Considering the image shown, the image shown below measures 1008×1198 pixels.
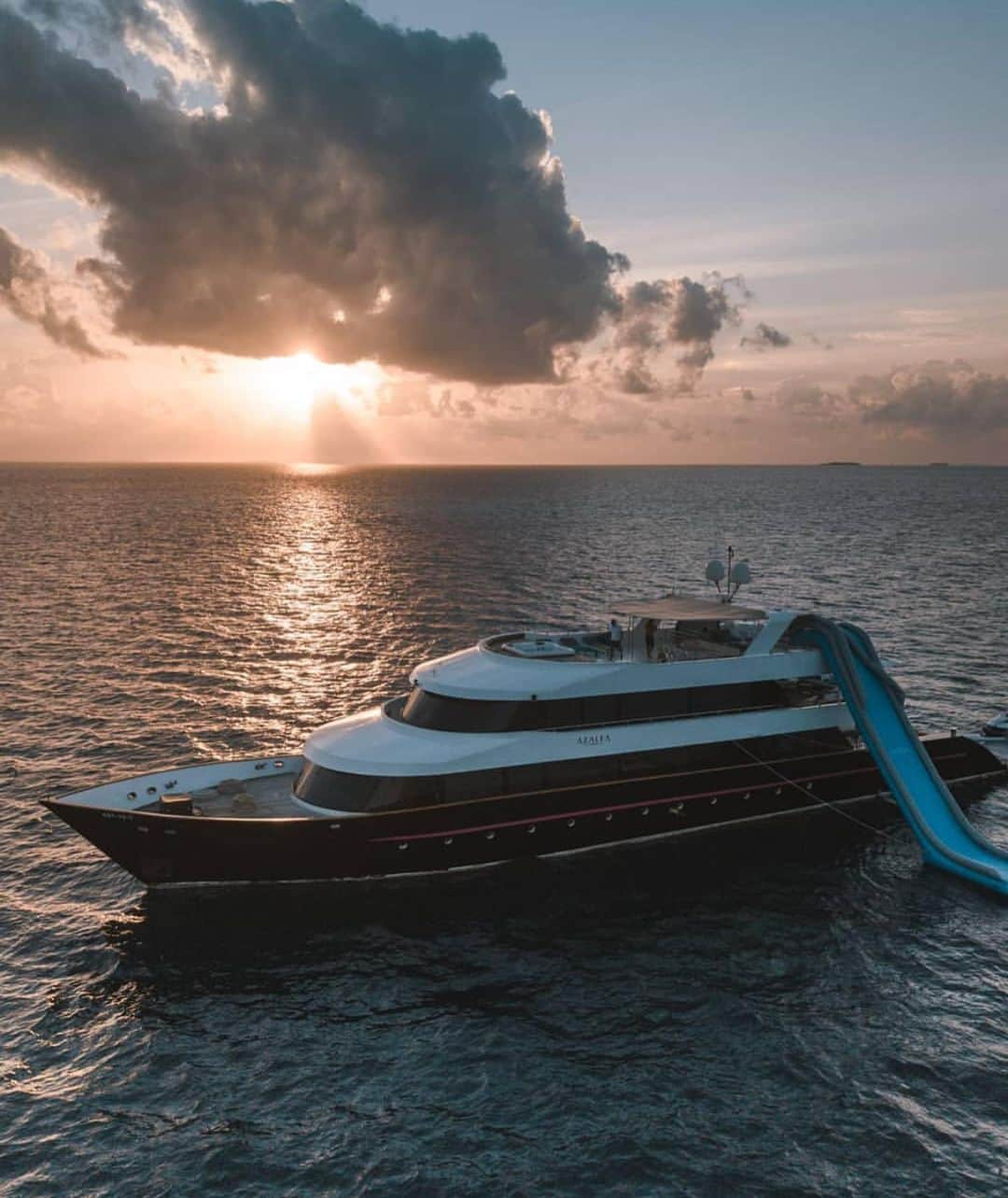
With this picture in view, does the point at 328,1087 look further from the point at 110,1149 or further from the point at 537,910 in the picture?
the point at 537,910

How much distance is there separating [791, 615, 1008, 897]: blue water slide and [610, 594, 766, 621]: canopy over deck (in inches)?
83.4

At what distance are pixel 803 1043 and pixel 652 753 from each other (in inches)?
424

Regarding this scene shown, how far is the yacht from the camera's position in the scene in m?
25.6

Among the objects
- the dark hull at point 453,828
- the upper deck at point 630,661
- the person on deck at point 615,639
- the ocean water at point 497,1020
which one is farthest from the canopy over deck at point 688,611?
the ocean water at point 497,1020

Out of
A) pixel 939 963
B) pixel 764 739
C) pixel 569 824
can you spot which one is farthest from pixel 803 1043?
pixel 764 739

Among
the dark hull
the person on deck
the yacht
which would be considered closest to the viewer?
the dark hull

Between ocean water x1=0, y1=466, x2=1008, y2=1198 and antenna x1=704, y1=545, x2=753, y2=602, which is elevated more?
antenna x1=704, y1=545, x2=753, y2=602

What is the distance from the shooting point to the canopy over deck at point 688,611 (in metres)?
31.1

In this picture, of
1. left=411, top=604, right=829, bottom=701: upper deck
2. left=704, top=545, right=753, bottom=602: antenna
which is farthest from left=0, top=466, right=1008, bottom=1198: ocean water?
left=704, top=545, right=753, bottom=602: antenna

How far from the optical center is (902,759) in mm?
30891

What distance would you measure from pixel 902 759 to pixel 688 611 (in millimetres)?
9116

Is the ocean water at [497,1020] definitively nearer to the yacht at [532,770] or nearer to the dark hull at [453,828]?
the dark hull at [453,828]

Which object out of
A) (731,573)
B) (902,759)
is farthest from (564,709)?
(902,759)

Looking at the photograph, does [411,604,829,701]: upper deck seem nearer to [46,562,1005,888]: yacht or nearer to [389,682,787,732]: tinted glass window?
[46,562,1005,888]: yacht
